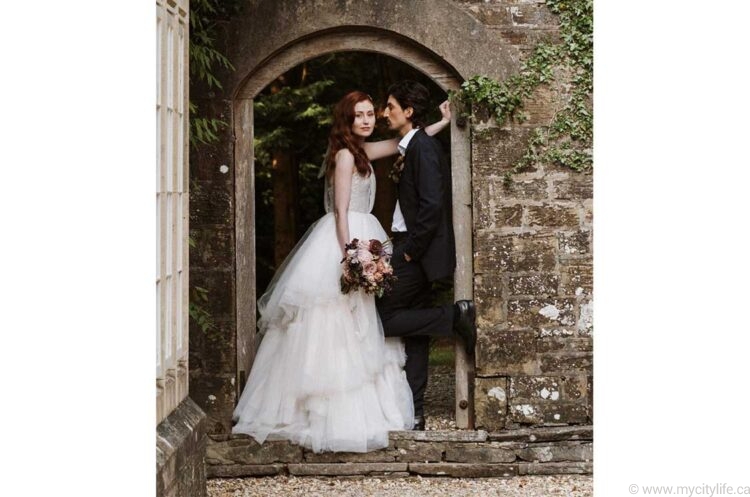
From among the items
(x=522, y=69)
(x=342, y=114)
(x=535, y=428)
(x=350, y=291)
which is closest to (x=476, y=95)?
(x=522, y=69)

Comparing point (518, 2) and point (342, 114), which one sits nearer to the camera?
point (518, 2)

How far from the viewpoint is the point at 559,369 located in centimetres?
655

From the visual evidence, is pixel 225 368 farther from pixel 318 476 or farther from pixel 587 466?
pixel 587 466

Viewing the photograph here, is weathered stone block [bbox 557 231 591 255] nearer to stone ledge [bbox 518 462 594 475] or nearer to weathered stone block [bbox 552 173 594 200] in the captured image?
weathered stone block [bbox 552 173 594 200]

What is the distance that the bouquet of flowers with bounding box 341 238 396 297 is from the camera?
642 centimetres

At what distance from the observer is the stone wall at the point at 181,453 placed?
4.00 meters

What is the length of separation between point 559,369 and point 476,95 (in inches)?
63.9

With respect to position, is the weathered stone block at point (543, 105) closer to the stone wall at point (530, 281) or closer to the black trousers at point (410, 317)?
the stone wall at point (530, 281)

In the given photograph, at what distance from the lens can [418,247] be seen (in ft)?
21.7

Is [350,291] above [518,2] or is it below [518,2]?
below

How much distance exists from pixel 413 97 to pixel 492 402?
1837mm

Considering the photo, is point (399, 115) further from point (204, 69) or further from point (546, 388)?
point (546, 388)

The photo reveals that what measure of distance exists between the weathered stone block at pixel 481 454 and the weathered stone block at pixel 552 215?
1292 mm

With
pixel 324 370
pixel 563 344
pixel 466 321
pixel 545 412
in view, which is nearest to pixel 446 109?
pixel 466 321
